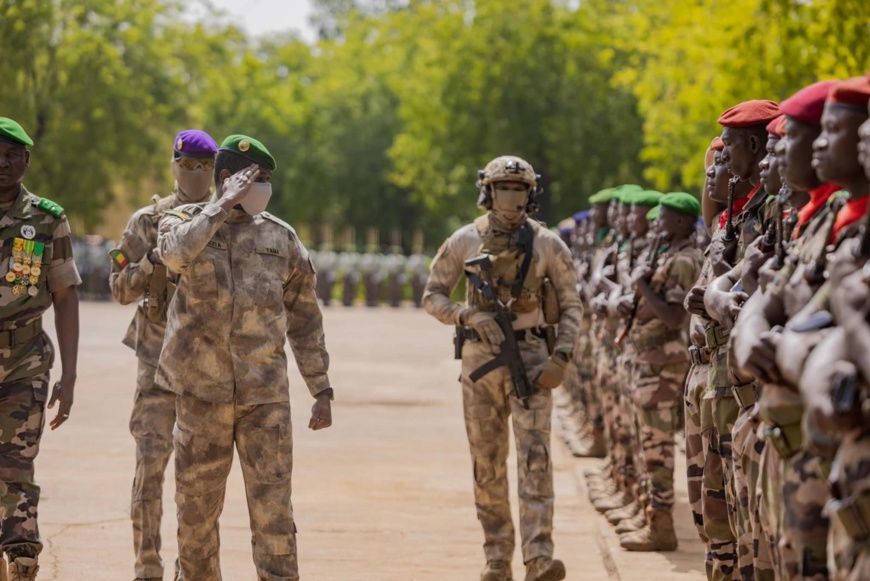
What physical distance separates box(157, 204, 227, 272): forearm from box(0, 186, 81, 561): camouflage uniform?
3.72 ft

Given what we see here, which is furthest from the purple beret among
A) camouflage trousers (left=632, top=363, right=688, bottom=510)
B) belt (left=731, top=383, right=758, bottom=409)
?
camouflage trousers (left=632, top=363, right=688, bottom=510)

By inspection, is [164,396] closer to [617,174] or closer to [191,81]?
[617,174]

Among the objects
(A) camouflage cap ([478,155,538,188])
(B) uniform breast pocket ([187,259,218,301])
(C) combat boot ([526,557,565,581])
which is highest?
(A) camouflage cap ([478,155,538,188])

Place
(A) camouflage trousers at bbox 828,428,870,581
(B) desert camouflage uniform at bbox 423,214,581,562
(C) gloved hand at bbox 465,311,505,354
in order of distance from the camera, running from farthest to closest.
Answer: (C) gloved hand at bbox 465,311,505,354 → (B) desert camouflage uniform at bbox 423,214,581,562 → (A) camouflage trousers at bbox 828,428,870,581

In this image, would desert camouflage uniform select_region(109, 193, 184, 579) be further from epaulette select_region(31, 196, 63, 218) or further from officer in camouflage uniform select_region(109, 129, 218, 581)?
epaulette select_region(31, 196, 63, 218)

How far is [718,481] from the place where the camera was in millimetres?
6984

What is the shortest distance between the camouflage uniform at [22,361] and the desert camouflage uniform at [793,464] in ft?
12.4

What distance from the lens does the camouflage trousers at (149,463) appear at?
7.55 m

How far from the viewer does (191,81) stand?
53281mm

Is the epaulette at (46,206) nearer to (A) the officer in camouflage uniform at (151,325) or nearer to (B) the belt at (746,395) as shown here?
(A) the officer in camouflage uniform at (151,325)

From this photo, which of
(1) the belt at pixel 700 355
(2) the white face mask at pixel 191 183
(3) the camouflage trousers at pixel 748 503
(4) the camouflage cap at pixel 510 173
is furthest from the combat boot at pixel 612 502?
(3) the camouflage trousers at pixel 748 503

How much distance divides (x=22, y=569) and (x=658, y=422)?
4097 millimetres

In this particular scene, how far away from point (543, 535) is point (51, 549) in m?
3.04

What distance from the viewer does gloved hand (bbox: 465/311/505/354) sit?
824 centimetres
